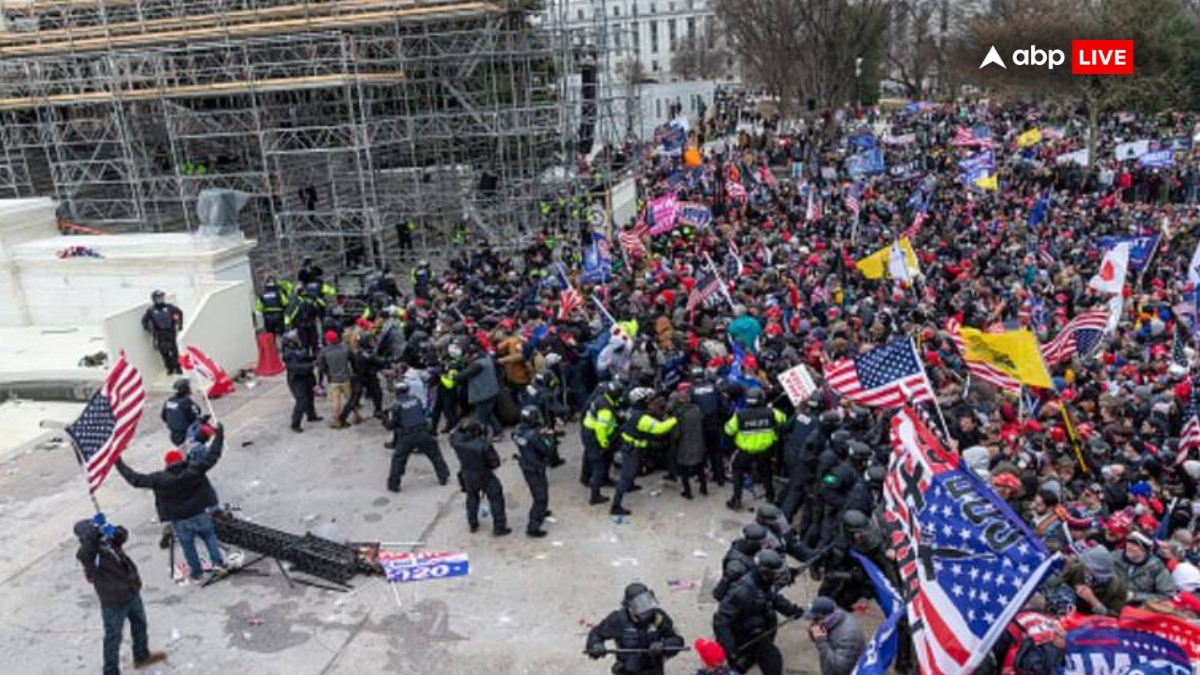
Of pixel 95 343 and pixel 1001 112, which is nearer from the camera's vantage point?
pixel 95 343

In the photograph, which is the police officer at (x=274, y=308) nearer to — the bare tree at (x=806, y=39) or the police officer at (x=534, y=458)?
the police officer at (x=534, y=458)

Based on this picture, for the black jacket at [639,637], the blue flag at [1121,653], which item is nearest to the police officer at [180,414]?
the black jacket at [639,637]

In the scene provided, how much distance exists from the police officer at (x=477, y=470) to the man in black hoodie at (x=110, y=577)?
2.94 meters

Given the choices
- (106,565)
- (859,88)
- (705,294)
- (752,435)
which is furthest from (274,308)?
(859,88)

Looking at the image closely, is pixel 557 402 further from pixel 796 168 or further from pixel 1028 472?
pixel 796 168

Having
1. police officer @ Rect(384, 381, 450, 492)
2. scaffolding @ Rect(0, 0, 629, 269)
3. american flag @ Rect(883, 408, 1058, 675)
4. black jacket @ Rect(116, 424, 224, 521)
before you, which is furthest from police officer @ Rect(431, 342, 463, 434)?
scaffolding @ Rect(0, 0, 629, 269)

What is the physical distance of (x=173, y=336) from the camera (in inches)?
579

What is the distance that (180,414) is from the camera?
34.9 feet

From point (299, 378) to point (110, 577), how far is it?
5346mm

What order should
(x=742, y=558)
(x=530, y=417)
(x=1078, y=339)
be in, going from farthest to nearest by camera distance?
(x=1078, y=339) < (x=530, y=417) < (x=742, y=558)

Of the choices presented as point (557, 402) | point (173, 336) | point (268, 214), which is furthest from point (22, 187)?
point (557, 402)

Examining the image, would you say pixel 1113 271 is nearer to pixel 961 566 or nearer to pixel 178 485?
pixel 961 566

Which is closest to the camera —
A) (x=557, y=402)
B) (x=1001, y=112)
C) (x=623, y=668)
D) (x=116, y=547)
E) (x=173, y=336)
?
(x=623, y=668)

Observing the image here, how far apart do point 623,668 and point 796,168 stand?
80.8ft
